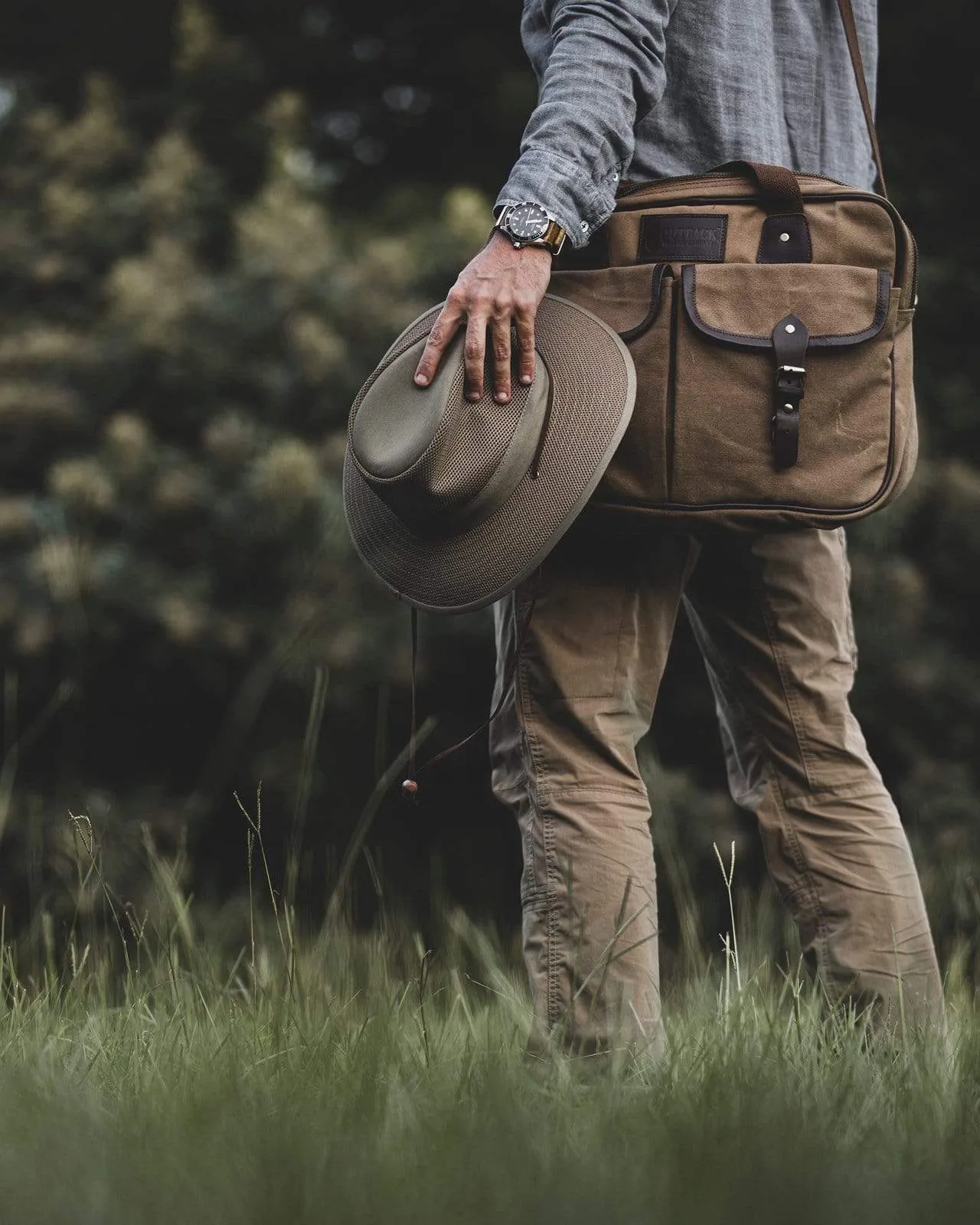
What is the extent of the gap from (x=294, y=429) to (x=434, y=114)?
2.12 meters

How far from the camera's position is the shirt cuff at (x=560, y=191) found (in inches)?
63.8

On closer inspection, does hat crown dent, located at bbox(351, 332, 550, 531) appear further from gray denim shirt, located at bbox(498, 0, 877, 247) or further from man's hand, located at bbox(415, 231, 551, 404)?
gray denim shirt, located at bbox(498, 0, 877, 247)

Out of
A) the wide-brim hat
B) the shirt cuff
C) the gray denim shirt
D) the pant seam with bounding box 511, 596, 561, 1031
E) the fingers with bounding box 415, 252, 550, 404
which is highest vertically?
the gray denim shirt

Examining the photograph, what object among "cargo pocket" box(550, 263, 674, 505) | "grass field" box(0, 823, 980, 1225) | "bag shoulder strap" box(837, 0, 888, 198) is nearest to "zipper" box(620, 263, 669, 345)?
"cargo pocket" box(550, 263, 674, 505)

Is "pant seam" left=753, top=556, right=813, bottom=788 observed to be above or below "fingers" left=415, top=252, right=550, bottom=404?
below

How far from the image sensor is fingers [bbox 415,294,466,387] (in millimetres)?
1654

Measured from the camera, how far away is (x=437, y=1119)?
4.36 ft

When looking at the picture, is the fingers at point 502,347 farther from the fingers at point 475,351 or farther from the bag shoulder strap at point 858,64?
the bag shoulder strap at point 858,64

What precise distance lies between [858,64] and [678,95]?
0.23 meters

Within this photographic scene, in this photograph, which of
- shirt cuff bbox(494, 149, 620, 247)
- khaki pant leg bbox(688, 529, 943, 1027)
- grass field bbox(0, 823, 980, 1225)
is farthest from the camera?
khaki pant leg bbox(688, 529, 943, 1027)

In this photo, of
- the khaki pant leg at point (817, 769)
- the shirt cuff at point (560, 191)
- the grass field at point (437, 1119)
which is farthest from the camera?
the khaki pant leg at point (817, 769)

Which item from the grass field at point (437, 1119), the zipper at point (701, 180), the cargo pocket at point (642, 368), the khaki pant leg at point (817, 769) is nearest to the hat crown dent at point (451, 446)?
the cargo pocket at point (642, 368)

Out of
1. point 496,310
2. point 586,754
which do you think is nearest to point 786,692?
point 586,754

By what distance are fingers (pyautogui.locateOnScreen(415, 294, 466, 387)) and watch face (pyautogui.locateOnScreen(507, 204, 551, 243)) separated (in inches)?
3.9
